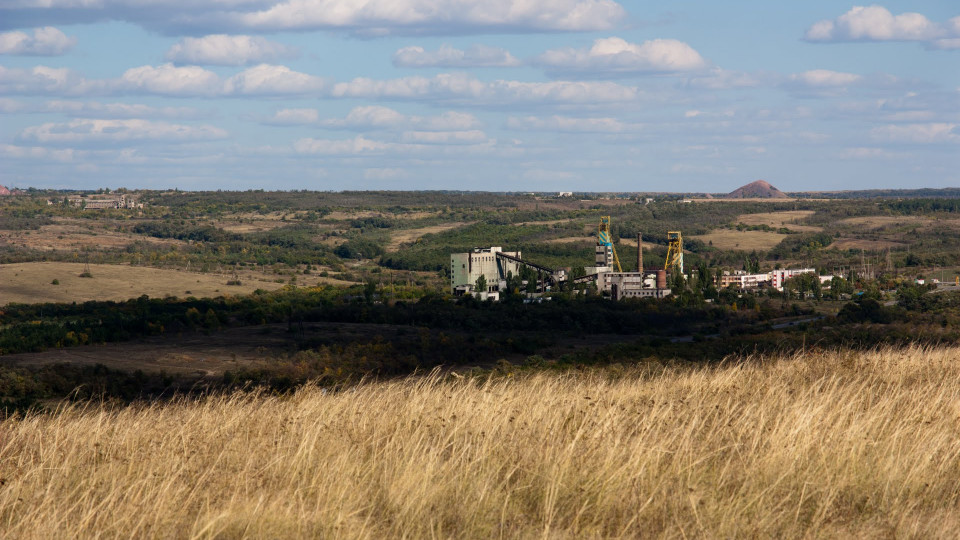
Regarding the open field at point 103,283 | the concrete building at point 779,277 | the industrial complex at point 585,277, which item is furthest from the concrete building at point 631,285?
the open field at point 103,283

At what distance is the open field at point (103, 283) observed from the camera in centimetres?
11969

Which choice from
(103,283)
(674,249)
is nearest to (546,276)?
(674,249)

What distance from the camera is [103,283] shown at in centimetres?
13012

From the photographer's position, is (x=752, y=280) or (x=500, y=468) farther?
(x=752, y=280)

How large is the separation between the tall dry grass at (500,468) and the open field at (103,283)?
114 metres

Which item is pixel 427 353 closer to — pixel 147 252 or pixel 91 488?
pixel 91 488

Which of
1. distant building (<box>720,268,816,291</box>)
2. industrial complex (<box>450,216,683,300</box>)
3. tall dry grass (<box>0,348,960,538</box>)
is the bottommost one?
distant building (<box>720,268,816,291</box>)

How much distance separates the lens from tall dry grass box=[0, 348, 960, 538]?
21.2ft

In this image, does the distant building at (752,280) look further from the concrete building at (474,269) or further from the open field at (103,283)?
the open field at (103,283)

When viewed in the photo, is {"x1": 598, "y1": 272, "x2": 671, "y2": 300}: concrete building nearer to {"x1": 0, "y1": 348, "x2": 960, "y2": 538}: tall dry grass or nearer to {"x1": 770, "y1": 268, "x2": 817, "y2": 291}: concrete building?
{"x1": 770, "y1": 268, "x2": 817, "y2": 291}: concrete building

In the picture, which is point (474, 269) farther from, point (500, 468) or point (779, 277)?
point (500, 468)

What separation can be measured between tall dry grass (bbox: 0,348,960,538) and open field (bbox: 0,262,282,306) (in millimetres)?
114122

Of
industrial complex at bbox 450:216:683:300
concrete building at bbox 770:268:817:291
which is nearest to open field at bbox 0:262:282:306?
industrial complex at bbox 450:216:683:300

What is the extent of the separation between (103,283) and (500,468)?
434 feet
